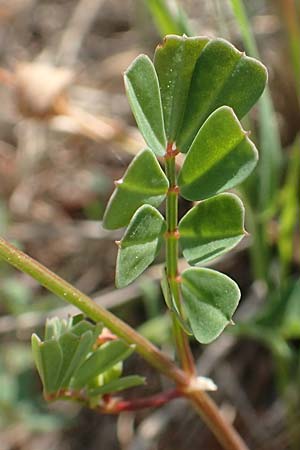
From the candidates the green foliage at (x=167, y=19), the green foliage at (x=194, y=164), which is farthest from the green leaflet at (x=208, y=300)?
the green foliage at (x=167, y=19)

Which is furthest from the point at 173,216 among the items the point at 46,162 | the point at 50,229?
the point at 46,162

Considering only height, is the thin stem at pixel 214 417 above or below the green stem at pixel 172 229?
below

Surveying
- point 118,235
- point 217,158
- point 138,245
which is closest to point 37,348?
point 138,245

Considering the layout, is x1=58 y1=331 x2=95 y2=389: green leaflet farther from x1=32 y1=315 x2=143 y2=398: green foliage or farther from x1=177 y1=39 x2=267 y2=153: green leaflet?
x1=177 y1=39 x2=267 y2=153: green leaflet

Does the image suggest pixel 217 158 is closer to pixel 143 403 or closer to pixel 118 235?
pixel 143 403

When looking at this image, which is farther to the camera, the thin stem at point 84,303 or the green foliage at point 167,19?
the green foliage at point 167,19

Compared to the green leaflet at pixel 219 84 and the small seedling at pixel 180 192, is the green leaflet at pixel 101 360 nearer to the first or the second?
the small seedling at pixel 180 192

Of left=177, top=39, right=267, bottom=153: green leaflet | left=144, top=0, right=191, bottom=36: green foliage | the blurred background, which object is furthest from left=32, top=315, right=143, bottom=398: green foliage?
left=144, top=0, right=191, bottom=36: green foliage

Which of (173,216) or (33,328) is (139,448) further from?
(173,216)
